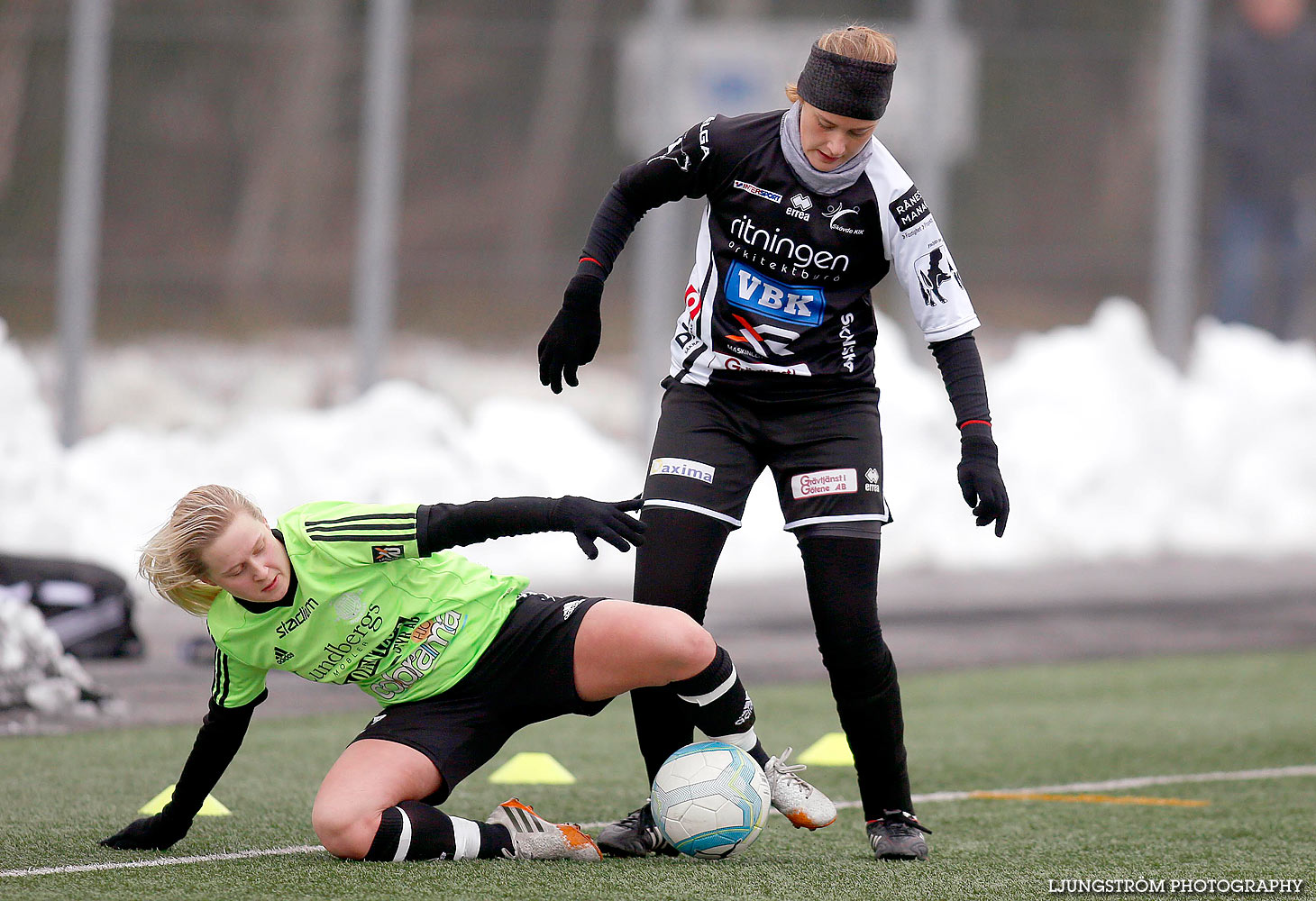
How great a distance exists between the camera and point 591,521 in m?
4.10

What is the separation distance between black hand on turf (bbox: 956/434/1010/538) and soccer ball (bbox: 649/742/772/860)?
788mm

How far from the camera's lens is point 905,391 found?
13242 millimetres

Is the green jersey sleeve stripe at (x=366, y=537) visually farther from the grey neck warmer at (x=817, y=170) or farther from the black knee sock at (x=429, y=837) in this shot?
the grey neck warmer at (x=817, y=170)

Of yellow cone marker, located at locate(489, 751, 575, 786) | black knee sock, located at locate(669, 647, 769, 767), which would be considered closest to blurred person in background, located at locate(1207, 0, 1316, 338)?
yellow cone marker, located at locate(489, 751, 575, 786)

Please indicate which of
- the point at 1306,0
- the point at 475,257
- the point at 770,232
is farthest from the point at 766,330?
the point at 1306,0

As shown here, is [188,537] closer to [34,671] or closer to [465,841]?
[465,841]

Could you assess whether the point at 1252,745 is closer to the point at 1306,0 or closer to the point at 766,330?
the point at 766,330

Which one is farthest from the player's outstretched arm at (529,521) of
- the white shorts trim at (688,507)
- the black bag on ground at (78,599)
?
the black bag on ground at (78,599)

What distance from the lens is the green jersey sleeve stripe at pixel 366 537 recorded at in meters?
4.27

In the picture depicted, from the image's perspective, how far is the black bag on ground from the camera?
7551 millimetres

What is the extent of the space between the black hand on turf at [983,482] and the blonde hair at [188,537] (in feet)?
5.18

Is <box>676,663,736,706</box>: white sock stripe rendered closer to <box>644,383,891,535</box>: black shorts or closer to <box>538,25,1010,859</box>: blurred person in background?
<box>538,25,1010,859</box>: blurred person in background

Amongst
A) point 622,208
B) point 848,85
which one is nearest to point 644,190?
point 622,208

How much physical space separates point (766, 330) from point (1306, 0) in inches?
466
